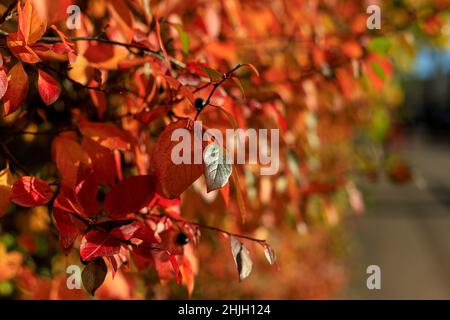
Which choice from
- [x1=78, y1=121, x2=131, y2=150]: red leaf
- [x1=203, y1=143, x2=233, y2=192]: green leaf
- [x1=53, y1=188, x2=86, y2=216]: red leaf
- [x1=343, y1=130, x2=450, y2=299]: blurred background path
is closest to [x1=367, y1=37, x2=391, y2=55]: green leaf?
[x1=78, y1=121, x2=131, y2=150]: red leaf

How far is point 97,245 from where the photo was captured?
1.20 metres

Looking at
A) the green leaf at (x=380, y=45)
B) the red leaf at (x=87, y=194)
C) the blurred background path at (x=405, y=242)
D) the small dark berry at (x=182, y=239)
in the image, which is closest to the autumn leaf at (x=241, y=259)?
the small dark berry at (x=182, y=239)

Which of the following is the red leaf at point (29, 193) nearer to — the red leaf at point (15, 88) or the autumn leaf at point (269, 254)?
the red leaf at point (15, 88)

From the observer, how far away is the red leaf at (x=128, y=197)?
138cm

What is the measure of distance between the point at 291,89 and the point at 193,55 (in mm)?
669

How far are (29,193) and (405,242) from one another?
6493 millimetres

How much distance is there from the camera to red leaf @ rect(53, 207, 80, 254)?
123 cm

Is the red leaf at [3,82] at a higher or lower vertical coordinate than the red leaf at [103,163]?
higher

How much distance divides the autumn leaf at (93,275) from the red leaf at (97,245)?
49mm

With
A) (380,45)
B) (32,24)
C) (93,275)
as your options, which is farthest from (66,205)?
(380,45)

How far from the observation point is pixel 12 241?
7.65 ft

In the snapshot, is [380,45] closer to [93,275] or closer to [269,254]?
[269,254]

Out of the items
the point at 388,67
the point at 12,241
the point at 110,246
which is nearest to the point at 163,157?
Answer: the point at 110,246
